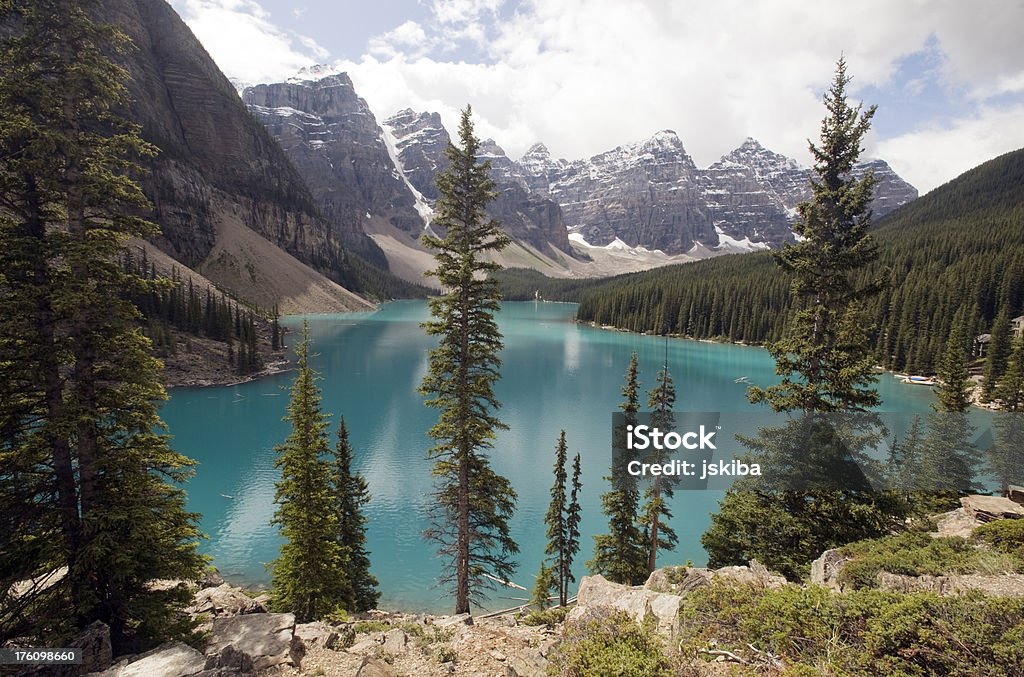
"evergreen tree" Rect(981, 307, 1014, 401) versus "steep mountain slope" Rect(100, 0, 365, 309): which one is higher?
"steep mountain slope" Rect(100, 0, 365, 309)

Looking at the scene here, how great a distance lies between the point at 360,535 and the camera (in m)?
20.4

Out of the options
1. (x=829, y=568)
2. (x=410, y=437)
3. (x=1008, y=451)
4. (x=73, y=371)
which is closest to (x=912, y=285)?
(x=1008, y=451)

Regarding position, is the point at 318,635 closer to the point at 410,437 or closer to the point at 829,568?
the point at 829,568

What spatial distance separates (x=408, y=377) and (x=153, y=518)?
60.7m

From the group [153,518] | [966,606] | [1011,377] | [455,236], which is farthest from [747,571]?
[1011,377]

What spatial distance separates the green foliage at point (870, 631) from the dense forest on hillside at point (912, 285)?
36.1ft

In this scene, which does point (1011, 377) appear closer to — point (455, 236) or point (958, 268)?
point (455, 236)

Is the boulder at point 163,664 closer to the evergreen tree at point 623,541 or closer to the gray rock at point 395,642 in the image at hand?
the gray rock at point 395,642

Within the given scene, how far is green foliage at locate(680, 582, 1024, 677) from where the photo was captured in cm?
575

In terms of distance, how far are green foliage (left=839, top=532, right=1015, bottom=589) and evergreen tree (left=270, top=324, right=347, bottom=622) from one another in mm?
15342

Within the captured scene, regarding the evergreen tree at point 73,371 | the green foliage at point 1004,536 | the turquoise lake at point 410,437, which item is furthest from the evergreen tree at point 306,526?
the green foliage at point 1004,536

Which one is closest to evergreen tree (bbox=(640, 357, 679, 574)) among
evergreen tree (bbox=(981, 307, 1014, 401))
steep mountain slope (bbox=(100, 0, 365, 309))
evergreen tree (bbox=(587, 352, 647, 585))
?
evergreen tree (bbox=(587, 352, 647, 585))

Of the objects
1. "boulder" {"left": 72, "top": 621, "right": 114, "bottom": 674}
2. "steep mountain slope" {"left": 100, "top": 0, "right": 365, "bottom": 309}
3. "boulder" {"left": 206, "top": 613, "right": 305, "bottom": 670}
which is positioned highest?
"steep mountain slope" {"left": 100, "top": 0, "right": 365, "bottom": 309}

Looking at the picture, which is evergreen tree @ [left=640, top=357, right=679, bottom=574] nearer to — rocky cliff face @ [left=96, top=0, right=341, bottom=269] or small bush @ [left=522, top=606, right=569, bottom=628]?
small bush @ [left=522, top=606, right=569, bottom=628]
